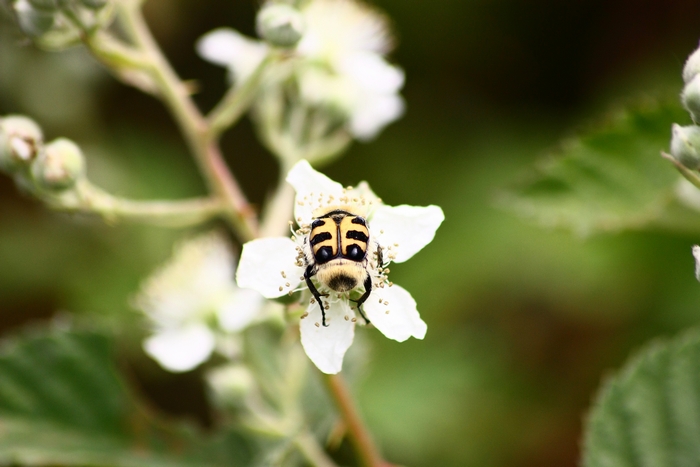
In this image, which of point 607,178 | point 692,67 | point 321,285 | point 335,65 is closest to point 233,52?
point 335,65

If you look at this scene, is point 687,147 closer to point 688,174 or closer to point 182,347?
point 688,174

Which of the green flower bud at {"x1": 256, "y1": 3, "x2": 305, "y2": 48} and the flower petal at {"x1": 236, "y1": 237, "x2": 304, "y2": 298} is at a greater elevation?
the green flower bud at {"x1": 256, "y1": 3, "x2": 305, "y2": 48}

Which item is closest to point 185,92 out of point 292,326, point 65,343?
point 292,326

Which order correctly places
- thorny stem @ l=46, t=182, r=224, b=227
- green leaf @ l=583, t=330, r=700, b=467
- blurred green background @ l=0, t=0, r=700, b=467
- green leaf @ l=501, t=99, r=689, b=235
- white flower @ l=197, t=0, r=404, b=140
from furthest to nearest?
blurred green background @ l=0, t=0, r=700, b=467, white flower @ l=197, t=0, r=404, b=140, green leaf @ l=501, t=99, r=689, b=235, thorny stem @ l=46, t=182, r=224, b=227, green leaf @ l=583, t=330, r=700, b=467

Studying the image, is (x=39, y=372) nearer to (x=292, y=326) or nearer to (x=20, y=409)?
(x=20, y=409)

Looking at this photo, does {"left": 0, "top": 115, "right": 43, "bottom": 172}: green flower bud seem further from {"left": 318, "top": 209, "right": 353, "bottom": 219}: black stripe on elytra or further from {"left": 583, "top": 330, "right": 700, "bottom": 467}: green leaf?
{"left": 583, "top": 330, "right": 700, "bottom": 467}: green leaf

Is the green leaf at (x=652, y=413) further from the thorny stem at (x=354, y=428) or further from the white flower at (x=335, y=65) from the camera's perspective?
the white flower at (x=335, y=65)

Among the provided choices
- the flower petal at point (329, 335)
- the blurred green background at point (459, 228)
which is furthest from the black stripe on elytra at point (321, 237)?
the blurred green background at point (459, 228)

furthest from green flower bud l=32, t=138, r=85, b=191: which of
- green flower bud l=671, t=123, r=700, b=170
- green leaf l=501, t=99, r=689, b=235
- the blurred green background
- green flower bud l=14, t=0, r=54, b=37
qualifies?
the blurred green background
